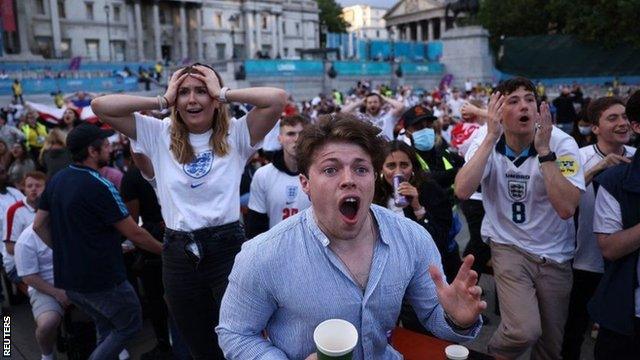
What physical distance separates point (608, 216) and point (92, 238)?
11.1 feet

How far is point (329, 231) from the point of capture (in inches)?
79.5

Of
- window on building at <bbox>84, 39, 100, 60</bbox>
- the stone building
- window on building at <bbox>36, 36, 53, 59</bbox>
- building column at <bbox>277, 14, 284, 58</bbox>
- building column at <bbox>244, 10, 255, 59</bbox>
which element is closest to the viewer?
window on building at <bbox>36, 36, 53, 59</bbox>

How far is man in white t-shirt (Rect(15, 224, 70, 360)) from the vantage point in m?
4.31

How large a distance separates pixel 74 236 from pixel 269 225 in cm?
151

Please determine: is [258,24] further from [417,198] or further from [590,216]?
[590,216]

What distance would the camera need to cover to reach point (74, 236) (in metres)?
3.76

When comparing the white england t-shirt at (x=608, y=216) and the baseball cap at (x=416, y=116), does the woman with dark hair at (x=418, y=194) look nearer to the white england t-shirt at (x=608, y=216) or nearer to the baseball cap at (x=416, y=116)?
the white england t-shirt at (x=608, y=216)

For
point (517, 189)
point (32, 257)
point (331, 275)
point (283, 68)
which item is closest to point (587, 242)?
point (517, 189)

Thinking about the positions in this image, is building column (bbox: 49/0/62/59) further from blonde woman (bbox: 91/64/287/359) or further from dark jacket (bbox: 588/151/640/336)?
dark jacket (bbox: 588/151/640/336)

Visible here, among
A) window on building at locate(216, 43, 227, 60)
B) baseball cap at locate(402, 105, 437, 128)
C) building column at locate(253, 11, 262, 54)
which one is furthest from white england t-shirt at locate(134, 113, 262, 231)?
building column at locate(253, 11, 262, 54)

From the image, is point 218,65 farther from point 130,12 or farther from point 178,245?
point 178,245

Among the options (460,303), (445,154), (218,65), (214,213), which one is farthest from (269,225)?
(218,65)

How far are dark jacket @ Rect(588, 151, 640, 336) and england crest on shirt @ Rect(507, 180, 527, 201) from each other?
1.88 feet

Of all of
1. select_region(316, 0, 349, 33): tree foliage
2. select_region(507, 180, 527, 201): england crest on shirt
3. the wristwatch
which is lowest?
select_region(507, 180, 527, 201): england crest on shirt
